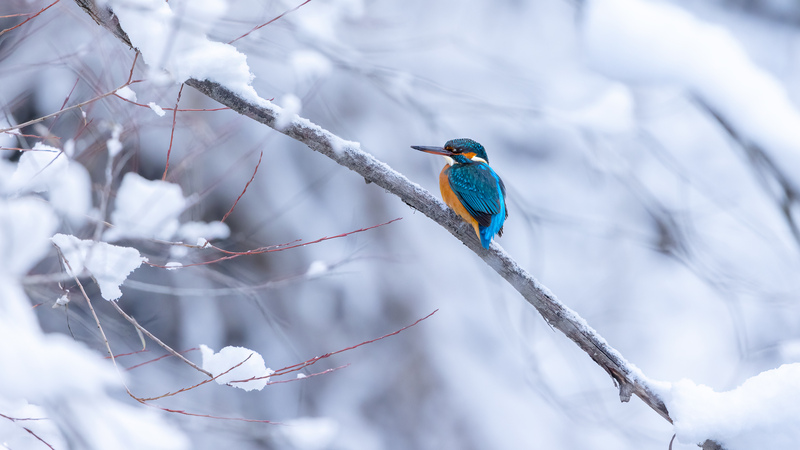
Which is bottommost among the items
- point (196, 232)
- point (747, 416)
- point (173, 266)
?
point (173, 266)

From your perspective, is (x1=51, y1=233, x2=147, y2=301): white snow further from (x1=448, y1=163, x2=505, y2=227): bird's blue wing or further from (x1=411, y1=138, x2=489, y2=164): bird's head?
(x1=411, y1=138, x2=489, y2=164): bird's head

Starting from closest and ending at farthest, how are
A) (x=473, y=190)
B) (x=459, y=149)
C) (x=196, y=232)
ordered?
(x=473, y=190) < (x=196, y=232) < (x=459, y=149)

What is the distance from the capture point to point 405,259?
12.9ft

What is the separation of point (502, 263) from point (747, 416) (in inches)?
28.1

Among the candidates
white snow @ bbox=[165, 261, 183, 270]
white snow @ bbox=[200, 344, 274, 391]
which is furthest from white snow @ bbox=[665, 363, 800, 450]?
white snow @ bbox=[165, 261, 183, 270]

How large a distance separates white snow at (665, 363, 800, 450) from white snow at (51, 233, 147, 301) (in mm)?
1468

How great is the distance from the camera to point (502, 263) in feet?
5.13

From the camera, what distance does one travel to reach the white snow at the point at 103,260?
136 centimetres

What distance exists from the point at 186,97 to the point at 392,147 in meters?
1.45

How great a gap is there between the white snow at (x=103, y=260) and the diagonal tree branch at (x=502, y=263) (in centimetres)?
48

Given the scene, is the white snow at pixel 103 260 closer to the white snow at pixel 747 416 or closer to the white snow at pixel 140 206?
the white snow at pixel 140 206

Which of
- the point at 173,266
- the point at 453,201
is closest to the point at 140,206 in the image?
the point at 173,266

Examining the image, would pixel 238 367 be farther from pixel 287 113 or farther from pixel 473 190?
pixel 473 190

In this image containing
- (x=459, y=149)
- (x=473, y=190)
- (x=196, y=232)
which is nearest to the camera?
(x=473, y=190)
